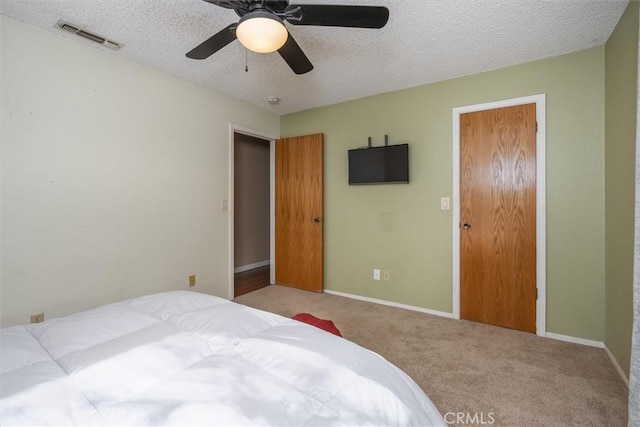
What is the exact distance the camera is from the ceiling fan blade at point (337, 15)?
144 centimetres

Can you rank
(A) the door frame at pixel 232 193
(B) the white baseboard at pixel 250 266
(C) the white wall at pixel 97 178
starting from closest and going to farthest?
1. (C) the white wall at pixel 97 178
2. (A) the door frame at pixel 232 193
3. (B) the white baseboard at pixel 250 266

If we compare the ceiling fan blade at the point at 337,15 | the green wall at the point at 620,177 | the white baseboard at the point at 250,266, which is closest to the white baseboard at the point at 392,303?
the green wall at the point at 620,177

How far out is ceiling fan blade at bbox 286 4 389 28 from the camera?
144 cm

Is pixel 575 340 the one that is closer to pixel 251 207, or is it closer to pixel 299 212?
pixel 299 212

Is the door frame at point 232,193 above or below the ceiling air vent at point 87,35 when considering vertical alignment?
below

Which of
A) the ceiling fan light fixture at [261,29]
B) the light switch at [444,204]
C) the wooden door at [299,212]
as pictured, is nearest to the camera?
the ceiling fan light fixture at [261,29]

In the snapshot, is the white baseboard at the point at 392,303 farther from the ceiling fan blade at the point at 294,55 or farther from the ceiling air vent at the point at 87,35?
the ceiling air vent at the point at 87,35

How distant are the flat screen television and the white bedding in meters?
2.35

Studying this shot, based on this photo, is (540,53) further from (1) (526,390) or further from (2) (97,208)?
(2) (97,208)

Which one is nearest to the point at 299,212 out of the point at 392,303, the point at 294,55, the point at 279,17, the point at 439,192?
the point at 392,303

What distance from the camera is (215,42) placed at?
1729 mm

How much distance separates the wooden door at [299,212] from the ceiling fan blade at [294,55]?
69.7 inches

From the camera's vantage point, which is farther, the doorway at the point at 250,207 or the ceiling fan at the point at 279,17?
the doorway at the point at 250,207

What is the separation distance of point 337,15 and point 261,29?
1.30 ft
